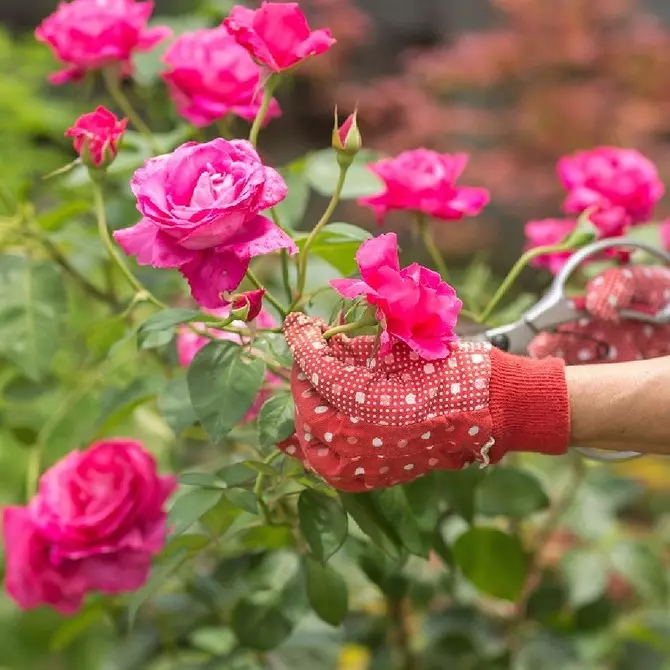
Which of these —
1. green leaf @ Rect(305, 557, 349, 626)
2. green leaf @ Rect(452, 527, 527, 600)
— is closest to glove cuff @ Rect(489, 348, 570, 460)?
green leaf @ Rect(305, 557, 349, 626)

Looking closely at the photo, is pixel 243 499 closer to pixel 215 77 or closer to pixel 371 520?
pixel 371 520

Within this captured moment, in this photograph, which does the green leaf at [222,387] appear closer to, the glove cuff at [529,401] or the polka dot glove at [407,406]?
the polka dot glove at [407,406]

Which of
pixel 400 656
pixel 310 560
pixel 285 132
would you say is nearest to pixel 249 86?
pixel 310 560

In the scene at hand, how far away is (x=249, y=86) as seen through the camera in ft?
2.64

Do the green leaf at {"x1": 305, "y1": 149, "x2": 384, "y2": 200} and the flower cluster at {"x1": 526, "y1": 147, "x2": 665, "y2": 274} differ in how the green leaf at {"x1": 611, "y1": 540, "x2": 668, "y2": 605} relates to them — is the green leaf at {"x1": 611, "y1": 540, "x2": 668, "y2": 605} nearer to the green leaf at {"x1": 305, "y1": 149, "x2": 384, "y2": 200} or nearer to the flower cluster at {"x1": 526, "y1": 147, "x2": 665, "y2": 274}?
the flower cluster at {"x1": 526, "y1": 147, "x2": 665, "y2": 274}

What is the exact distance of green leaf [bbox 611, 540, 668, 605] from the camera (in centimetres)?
112

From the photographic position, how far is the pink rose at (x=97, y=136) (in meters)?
0.68

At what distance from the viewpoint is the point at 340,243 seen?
0.75 meters

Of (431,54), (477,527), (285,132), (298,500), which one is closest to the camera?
(298,500)

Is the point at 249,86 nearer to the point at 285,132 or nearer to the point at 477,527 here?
the point at 477,527

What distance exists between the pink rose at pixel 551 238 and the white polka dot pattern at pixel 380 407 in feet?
0.90

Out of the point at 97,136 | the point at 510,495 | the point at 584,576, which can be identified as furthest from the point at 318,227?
the point at 584,576

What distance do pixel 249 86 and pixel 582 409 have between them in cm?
39

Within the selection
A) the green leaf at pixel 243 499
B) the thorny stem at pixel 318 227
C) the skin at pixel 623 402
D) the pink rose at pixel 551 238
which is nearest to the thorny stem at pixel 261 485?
the green leaf at pixel 243 499
